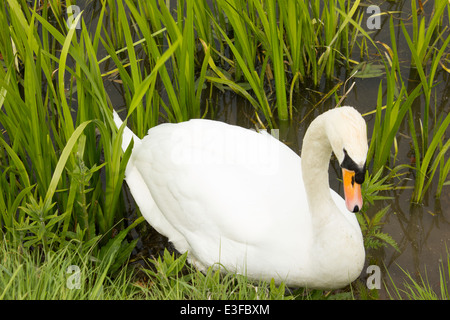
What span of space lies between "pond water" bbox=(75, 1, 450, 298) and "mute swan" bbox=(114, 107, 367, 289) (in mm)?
506

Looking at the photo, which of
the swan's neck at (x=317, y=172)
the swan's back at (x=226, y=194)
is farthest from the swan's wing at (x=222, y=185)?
the swan's neck at (x=317, y=172)

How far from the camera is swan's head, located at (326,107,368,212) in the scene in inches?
83.7

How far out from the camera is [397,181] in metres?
3.55

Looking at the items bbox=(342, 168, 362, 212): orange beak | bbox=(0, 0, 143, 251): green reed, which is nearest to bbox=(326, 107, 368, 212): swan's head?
bbox=(342, 168, 362, 212): orange beak

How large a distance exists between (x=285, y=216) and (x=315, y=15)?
159 cm

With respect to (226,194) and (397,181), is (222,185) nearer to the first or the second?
(226,194)

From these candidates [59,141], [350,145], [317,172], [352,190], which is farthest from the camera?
[59,141]

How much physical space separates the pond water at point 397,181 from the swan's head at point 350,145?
1.04 metres

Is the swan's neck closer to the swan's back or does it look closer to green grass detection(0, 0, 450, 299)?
the swan's back

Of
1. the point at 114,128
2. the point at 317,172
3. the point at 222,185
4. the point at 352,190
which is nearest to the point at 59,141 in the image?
the point at 114,128

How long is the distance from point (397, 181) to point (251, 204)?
122cm

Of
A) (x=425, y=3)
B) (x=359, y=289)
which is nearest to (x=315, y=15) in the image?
(x=425, y=3)
